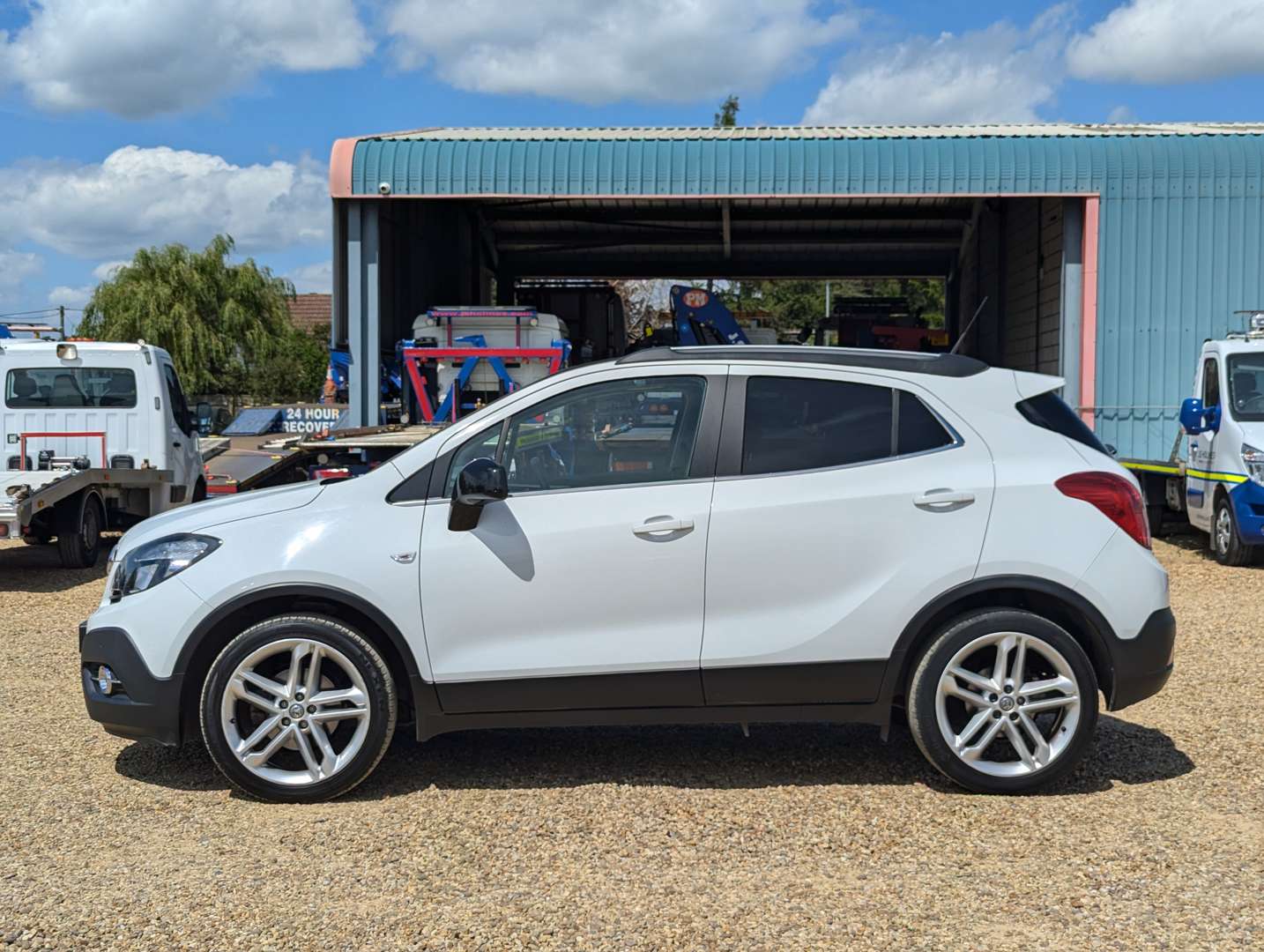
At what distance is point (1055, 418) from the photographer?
5320 millimetres

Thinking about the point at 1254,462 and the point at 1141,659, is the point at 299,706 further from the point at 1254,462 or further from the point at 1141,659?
the point at 1254,462

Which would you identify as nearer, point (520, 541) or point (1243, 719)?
point (520, 541)

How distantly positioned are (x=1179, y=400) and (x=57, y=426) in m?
12.8

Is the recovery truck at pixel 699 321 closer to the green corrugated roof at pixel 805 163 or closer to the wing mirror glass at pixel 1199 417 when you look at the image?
the green corrugated roof at pixel 805 163

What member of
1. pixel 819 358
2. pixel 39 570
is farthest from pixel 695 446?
pixel 39 570

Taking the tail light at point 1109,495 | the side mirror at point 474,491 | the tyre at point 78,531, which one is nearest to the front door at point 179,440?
the tyre at point 78,531

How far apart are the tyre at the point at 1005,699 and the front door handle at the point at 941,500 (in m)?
0.43

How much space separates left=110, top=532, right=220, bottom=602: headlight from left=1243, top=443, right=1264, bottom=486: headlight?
374 inches

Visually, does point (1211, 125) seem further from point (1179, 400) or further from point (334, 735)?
point (334, 735)

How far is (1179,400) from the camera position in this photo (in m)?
16.1

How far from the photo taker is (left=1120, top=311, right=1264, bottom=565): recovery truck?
11570 millimetres

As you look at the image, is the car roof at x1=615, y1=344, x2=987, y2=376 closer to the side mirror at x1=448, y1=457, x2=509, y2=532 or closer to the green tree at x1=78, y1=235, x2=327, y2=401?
the side mirror at x1=448, y1=457, x2=509, y2=532

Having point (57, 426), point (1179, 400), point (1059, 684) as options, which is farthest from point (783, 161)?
point (1059, 684)

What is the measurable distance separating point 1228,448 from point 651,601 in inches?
343
